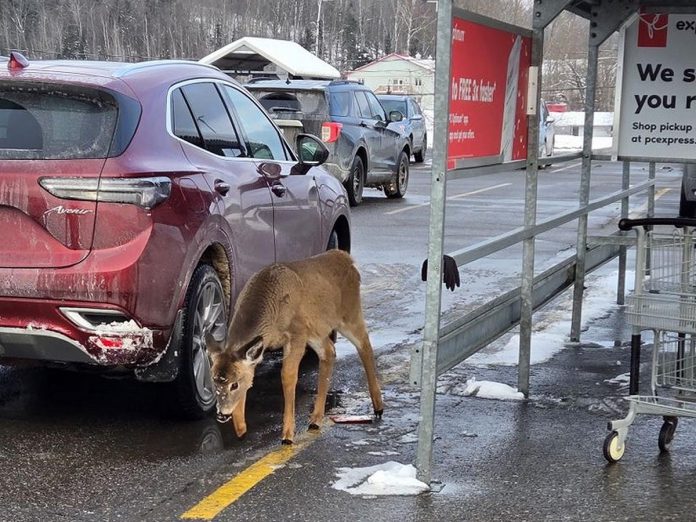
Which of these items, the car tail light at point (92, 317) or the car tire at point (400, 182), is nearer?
the car tail light at point (92, 317)

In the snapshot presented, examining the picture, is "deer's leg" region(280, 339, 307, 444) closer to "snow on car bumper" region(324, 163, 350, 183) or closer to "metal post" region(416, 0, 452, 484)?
"metal post" region(416, 0, 452, 484)

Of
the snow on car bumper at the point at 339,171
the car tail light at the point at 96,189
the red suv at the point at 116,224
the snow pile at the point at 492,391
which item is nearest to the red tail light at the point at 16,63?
the red suv at the point at 116,224

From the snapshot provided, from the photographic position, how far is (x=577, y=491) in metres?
4.89

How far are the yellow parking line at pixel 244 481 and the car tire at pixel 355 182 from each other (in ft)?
42.1

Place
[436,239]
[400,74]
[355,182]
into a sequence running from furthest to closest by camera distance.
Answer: [400,74] → [355,182] → [436,239]

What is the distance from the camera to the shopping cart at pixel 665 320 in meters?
Result: 5.23

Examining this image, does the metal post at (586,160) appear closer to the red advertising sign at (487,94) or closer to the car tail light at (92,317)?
the red advertising sign at (487,94)

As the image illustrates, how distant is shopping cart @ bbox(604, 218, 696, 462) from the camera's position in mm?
5227

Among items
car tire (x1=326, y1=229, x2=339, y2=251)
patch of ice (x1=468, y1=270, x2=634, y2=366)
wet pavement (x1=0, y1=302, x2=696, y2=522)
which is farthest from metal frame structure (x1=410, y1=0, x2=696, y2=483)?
car tire (x1=326, y1=229, x2=339, y2=251)

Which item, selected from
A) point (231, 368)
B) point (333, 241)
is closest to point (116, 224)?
point (231, 368)

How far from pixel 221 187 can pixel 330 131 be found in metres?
12.0

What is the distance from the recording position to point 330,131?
58.6 ft

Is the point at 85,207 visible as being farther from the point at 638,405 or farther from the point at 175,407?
the point at 638,405

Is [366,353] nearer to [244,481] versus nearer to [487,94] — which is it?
[244,481]
